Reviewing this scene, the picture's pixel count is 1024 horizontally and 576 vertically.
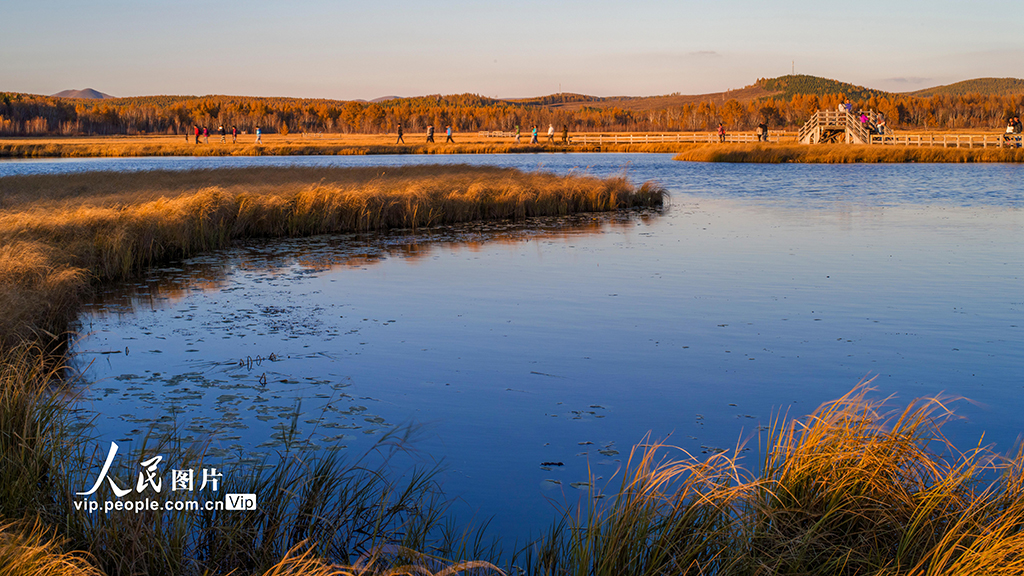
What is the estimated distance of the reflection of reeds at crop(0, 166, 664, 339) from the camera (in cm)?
996

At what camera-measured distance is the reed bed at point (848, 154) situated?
47531 mm

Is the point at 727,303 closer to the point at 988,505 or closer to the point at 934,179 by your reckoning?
the point at 988,505

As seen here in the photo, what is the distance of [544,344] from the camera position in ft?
29.0

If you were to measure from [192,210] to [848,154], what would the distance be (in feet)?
143

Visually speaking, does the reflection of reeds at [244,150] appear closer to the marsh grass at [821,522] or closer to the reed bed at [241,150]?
the reed bed at [241,150]

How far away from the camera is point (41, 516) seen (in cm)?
419

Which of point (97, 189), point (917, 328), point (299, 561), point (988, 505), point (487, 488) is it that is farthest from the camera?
point (97, 189)

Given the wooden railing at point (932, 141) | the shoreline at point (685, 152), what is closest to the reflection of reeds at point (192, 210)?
the shoreline at point (685, 152)

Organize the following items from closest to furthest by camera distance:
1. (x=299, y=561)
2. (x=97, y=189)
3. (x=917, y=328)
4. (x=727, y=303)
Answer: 1. (x=299, y=561)
2. (x=917, y=328)
3. (x=727, y=303)
4. (x=97, y=189)

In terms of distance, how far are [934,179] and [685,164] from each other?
18.0m

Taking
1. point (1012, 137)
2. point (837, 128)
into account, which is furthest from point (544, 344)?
point (837, 128)

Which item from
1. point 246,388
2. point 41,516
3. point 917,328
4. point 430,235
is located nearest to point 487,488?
point 41,516

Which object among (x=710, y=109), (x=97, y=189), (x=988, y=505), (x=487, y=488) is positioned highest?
(x=710, y=109)

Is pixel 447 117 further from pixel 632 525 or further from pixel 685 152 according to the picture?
pixel 632 525
